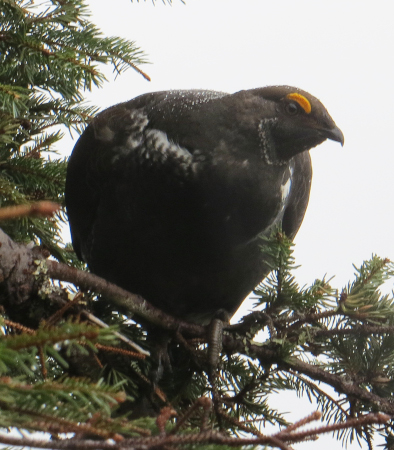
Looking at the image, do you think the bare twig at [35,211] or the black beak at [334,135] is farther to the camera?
the black beak at [334,135]

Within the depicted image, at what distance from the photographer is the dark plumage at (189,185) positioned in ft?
7.99

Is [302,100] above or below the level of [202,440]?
above

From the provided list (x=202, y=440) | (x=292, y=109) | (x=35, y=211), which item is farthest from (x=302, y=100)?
(x=35, y=211)

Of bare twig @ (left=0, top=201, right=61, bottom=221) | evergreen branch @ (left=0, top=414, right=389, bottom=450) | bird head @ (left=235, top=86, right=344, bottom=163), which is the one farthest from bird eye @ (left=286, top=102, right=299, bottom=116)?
bare twig @ (left=0, top=201, right=61, bottom=221)

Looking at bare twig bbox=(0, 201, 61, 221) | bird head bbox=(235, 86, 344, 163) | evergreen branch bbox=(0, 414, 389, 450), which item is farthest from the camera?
→ bird head bbox=(235, 86, 344, 163)

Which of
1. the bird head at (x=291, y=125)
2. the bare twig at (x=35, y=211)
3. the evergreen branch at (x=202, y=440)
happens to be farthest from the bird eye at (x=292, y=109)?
the bare twig at (x=35, y=211)

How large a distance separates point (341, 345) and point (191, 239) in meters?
0.77

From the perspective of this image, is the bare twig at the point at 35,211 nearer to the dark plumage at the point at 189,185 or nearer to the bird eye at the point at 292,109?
the dark plumage at the point at 189,185

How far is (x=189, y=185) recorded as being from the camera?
2.41 m

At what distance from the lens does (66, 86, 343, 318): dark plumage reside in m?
2.44

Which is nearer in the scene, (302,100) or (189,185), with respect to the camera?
(189,185)

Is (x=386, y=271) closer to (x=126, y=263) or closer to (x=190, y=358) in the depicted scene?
(x=190, y=358)

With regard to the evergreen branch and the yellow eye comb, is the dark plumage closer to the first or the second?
the yellow eye comb

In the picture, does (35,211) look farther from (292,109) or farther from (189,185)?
(292,109)
